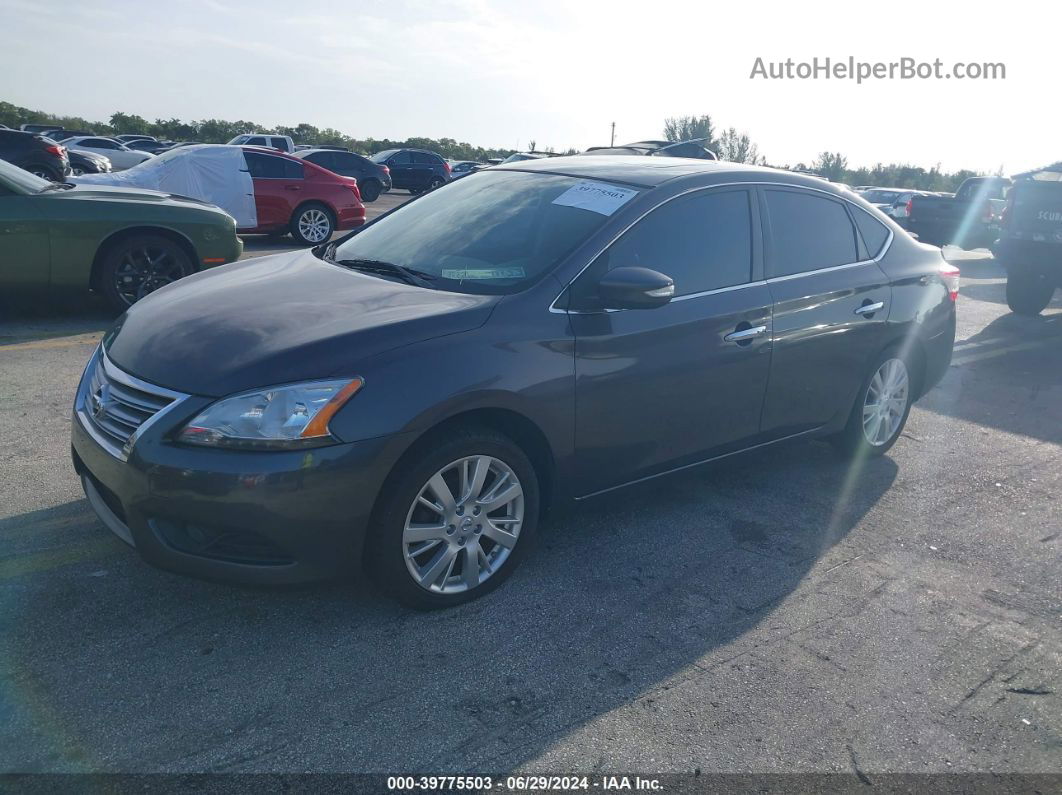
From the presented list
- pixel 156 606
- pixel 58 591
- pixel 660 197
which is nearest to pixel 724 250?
pixel 660 197

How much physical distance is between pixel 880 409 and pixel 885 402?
0.06 m

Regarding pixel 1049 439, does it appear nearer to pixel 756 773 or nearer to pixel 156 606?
pixel 756 773

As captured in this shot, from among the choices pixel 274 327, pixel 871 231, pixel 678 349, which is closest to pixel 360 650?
pixel 274 327

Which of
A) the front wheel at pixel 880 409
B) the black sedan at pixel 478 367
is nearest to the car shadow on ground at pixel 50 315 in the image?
the black sedan at pixel 478 367

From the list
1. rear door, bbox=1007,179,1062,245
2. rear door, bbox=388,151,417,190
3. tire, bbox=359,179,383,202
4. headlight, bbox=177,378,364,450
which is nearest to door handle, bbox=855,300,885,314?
headlight, bbox=177,378,364,450

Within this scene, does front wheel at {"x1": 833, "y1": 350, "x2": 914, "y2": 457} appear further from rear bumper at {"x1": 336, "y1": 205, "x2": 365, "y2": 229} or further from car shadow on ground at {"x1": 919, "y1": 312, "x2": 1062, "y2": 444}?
rear bumper at {"x1": 336, "y1": 205, "x2": 365, "y2": 229}

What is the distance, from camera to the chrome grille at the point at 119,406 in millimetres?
3186

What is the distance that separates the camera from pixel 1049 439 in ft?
20.4

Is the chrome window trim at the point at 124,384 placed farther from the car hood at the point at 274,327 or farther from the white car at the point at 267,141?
the white car at the point at 267,141

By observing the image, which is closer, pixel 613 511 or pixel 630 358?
pixel 630 358

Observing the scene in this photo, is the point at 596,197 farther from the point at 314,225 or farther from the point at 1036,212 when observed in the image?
the point at 314,225

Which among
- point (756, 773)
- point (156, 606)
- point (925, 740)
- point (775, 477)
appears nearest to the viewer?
point (756, 773)

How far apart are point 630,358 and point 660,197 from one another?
2.67ft

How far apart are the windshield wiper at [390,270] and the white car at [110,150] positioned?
21063mm
